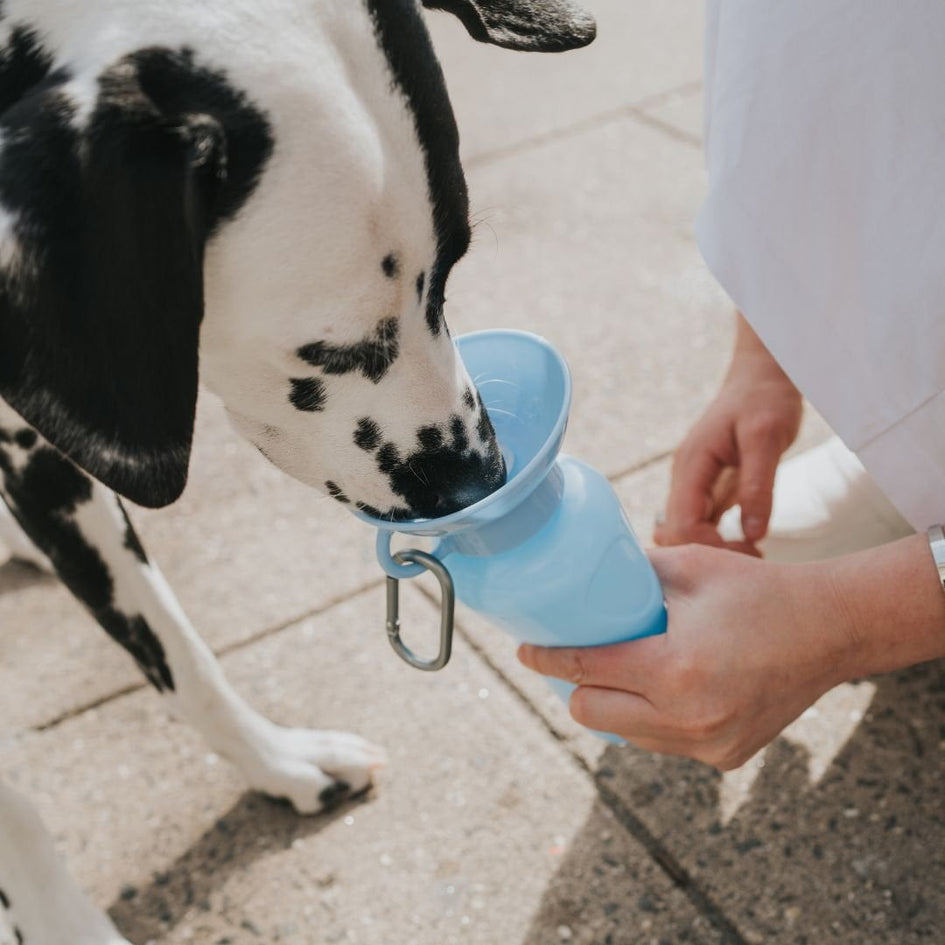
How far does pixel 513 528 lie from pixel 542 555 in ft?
0.24

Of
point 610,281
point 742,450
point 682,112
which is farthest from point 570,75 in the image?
point 742,450

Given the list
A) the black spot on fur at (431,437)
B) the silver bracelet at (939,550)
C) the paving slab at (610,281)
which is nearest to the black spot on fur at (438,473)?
the black spot on fur at (431,437)

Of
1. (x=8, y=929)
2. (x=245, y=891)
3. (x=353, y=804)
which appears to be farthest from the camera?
(x=353, y=804)

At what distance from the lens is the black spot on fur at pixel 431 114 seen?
140 cm

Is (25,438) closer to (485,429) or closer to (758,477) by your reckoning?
(485,429)

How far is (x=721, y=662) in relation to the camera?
5.25 feet

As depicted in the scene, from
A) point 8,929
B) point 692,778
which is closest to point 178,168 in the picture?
point 8,929

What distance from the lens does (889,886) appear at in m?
1.95

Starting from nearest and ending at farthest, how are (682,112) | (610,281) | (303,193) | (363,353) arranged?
1. (303,193)
2. (363,353)
3. (610,281)
4. (682,112)

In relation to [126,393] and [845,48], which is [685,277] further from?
[126,393]

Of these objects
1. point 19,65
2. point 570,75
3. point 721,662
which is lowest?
point 570,75

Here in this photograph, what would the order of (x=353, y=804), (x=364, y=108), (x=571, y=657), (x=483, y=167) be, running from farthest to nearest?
(x=483, y=167) < (x=353, y=804) < (x=571, y=657) < (x=364, y=108)

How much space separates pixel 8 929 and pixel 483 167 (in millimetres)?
3240

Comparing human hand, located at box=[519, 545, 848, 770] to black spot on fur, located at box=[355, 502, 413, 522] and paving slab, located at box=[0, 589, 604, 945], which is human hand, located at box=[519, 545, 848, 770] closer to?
black spot on fur, located at box=[355, 502, 413, 522]
